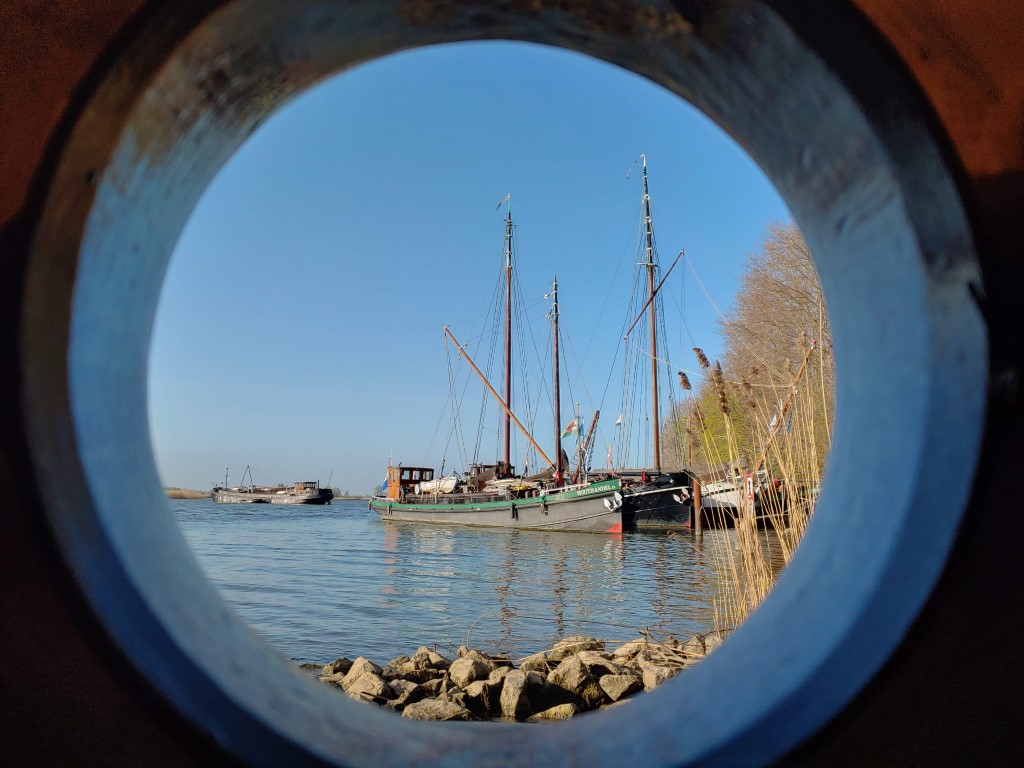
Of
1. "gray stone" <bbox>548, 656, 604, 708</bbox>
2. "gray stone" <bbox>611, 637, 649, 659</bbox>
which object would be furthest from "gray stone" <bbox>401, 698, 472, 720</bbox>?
"gray stone" <bbox>611, 637, 649, 659</bbox>

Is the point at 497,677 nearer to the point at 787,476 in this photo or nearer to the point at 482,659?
the point at 482,659

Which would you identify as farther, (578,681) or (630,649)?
(630,649)

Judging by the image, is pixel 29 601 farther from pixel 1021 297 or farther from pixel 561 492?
pixel 561 492

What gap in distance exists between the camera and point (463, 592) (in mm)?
11789

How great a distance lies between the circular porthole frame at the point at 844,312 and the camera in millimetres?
999

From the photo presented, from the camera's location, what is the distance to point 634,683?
4.95 meters

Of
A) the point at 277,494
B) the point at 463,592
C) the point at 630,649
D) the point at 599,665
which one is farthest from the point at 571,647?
the point at 277,494

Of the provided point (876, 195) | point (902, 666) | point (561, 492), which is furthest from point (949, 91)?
point (561, 492)

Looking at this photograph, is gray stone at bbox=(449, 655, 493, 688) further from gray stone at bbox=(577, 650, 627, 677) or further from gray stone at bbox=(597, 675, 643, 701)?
gray stone at bbox=(597, 675, 643, 701)

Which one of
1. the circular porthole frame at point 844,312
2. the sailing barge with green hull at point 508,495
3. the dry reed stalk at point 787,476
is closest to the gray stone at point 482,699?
the dry reed stalk at point 787,476

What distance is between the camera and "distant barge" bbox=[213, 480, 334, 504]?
2505 inches

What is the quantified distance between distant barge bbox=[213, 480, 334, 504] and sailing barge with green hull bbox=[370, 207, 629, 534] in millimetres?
23875

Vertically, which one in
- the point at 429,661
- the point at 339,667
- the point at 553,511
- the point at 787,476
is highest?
the point at 553,511

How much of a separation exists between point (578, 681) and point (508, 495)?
23601mm
